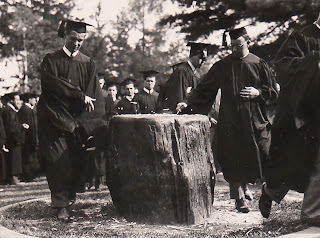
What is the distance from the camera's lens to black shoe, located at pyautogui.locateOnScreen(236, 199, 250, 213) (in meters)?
6.53

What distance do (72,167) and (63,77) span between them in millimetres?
1014

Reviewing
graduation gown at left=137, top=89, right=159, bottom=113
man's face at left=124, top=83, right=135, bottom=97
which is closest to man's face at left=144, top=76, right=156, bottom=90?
graduation gown at left=137, top=89, right=159, bottom=113

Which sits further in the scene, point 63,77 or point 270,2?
point 270,2

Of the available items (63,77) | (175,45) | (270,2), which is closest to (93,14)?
(175,45)

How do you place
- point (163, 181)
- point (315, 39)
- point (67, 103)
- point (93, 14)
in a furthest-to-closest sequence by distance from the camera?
point (93, 14) → point (67, 103) → point (163, 181) → point (315, 39)

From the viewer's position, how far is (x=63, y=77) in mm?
6641

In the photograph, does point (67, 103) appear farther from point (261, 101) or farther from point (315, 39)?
point (315, 39)

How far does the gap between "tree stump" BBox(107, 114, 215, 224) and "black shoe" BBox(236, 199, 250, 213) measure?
56 cm

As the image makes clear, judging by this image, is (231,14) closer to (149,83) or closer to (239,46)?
(149,83)

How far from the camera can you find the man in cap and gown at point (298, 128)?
488 cm

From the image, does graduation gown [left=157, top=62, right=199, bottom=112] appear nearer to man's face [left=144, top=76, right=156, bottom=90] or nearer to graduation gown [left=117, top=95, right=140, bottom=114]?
graduation gown [left=117, top=95, right=140, bottom=114]

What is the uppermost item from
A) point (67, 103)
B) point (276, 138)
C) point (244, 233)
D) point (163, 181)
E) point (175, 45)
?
point (175, 45)

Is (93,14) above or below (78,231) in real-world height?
above

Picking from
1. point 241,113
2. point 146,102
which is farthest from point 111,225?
point 146,102
